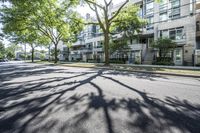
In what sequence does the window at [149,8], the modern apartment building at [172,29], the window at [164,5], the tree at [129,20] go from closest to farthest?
the tree at [129,20] → the modern apartment building at [172,29] → the window at [164,5] → the window at [149,8]

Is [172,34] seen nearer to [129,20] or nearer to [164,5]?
[164,5]

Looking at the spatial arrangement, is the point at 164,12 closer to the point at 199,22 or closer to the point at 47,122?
the point at 199,22

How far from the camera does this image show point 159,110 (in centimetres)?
499

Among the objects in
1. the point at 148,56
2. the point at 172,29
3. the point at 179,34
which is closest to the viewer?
the point at 179,34

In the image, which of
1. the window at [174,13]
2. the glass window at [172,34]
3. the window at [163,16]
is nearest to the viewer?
the glass window at [172,34]

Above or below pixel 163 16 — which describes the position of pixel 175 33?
below

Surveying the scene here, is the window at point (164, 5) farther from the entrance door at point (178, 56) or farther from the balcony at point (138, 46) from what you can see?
the entrance door at point (178, 56)

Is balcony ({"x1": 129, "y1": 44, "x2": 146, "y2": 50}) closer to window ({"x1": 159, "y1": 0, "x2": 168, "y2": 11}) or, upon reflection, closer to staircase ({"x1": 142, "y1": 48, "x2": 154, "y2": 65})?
staircase ({"x1": 142, "y1": 48, "x2": 154, "y2": 65})

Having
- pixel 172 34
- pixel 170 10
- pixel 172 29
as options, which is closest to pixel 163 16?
pixel 170 10

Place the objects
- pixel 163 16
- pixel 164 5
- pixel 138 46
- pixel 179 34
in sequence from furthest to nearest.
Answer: pixel 138 46, pixel 163 16, pixel 164 5, pixel 179 34

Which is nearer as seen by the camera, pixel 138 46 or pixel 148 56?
pixel 148 56

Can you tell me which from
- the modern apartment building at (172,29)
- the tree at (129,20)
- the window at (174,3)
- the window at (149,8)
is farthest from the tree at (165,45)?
the window at (149,8)

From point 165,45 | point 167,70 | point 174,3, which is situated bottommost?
point 167,70

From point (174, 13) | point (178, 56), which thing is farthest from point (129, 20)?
point (174, 13)
